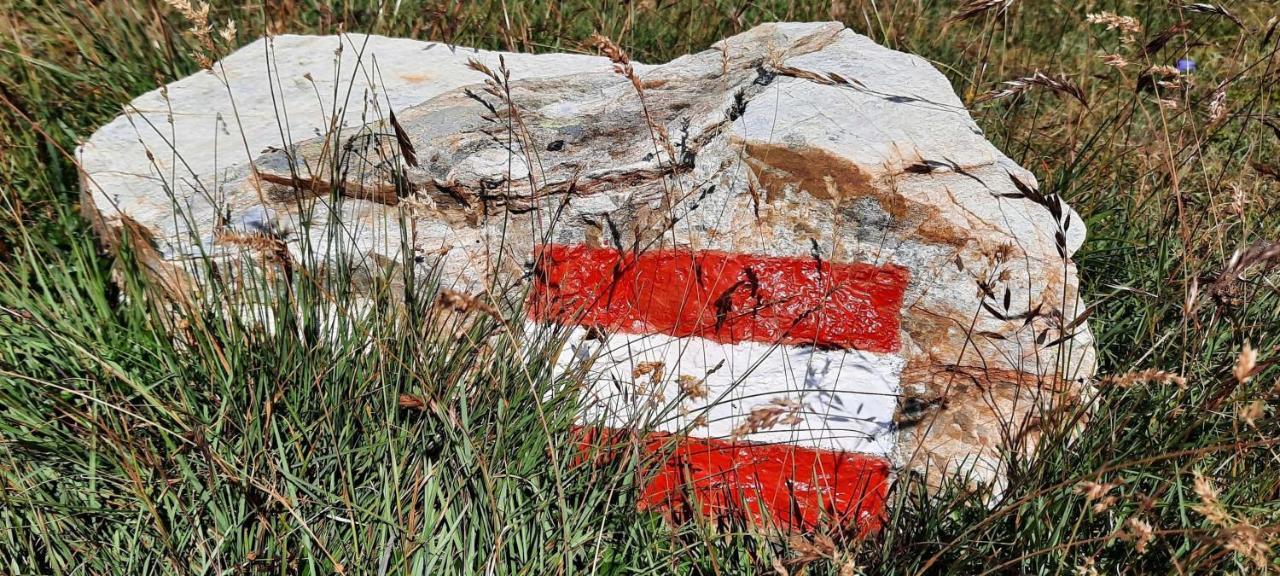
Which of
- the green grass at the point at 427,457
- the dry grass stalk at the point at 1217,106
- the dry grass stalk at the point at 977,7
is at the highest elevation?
the dry grass stalk at the point at 977,7

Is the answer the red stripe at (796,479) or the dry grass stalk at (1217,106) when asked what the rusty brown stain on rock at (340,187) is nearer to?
the red stripe at (796,479)

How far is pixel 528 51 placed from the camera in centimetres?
298

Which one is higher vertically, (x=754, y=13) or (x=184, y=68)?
(x=754, y=13)

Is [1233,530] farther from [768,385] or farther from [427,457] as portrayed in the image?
[427,457]

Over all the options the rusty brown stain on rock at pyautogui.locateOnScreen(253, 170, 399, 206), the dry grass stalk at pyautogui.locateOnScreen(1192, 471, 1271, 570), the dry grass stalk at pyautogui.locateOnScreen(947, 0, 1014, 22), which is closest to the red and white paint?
the rusty brown stain on rock at pyautogui.locateOnScreen(253, 170, 399, 206)

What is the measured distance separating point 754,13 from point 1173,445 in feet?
6.98

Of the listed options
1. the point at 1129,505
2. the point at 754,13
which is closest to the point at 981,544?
the point at 1129,505

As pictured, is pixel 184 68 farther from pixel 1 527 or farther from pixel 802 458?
pixel 802 458

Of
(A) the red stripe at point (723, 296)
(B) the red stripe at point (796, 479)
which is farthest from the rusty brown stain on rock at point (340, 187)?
(B) the red stripe at point (796, 479)

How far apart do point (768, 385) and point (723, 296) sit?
204mm

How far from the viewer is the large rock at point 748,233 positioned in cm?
190

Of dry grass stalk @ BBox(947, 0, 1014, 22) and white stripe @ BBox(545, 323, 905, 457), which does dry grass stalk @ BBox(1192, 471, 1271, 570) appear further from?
dry grass stalk @ BBox(947, 0, 1014, 22)

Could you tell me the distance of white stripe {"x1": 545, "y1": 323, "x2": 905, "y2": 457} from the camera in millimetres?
1951

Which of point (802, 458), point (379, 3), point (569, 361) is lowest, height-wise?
point (802, 458)
